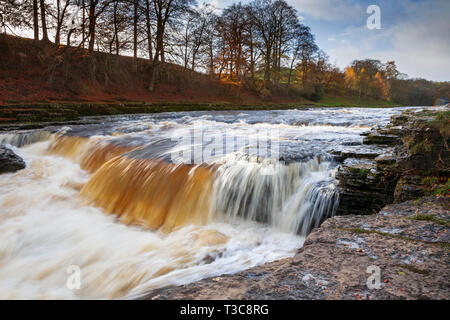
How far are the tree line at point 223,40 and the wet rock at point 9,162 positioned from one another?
13.0 meters

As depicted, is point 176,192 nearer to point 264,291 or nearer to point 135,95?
point 264,291

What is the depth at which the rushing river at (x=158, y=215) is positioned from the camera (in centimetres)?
319

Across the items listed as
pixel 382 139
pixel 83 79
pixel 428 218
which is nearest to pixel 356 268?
pixel 428 218

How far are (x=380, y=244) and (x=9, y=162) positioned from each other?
27.4ft

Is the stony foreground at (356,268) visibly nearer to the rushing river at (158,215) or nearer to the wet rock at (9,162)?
the rushing river at (158,215)

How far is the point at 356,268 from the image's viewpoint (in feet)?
6.03

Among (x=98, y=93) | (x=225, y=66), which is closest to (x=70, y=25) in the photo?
(x=98, y=93)

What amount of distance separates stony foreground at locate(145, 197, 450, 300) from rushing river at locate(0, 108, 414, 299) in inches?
36.4

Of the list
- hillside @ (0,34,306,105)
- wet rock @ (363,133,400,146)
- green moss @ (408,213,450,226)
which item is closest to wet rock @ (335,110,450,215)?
green moss @ (408,213,450,226)

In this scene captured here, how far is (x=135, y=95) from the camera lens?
22109 millimetres

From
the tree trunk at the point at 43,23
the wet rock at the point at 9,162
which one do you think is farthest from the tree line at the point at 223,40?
the wet rock at the point at 9,162

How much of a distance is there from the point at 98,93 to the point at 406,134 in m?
20.5

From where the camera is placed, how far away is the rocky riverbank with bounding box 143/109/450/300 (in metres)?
1.64

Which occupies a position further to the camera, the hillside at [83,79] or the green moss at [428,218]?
the hillside at [83,79]
